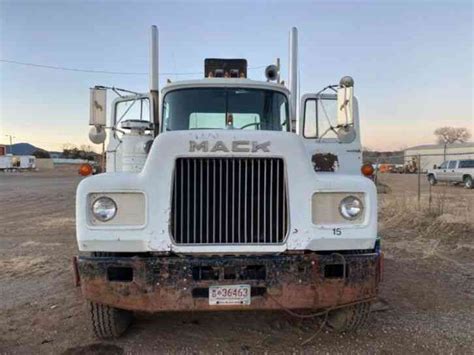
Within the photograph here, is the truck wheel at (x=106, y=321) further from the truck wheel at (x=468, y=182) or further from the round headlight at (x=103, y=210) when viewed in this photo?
the truck wheel at (x=468, y=182)

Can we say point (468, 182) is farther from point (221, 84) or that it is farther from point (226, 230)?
point (226, 230)

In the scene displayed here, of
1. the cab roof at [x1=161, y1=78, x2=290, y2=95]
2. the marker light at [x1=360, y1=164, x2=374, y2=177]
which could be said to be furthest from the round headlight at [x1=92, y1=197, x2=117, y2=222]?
the marker light at [x1=360, y1=164, x2=374, y2=177]

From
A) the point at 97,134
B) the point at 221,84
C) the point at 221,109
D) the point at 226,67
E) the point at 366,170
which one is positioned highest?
the point at 226,67

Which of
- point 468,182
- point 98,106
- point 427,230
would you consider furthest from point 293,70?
point 468,182

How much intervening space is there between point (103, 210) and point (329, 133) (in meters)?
2.93

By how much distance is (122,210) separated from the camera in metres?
3.50

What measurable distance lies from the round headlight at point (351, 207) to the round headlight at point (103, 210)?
6.00 feet

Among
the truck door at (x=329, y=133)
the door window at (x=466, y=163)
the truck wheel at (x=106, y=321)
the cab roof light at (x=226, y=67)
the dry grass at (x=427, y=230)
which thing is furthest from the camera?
the door window at (x=466, y=163)

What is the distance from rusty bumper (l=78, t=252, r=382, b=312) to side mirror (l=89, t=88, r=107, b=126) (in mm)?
1862

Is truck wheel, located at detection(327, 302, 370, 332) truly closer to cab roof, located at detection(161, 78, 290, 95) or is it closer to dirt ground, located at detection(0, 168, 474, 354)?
dirt ground, located at detection(0, 168, 474, 354)

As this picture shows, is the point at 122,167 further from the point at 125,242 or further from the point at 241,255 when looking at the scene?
the point at 241,255

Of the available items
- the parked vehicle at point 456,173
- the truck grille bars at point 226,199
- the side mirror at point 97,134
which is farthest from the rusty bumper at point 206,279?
the parked vehicle at point 456,173

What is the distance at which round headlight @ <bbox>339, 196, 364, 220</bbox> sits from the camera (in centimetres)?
359

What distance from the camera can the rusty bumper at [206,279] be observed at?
3.45 metres
